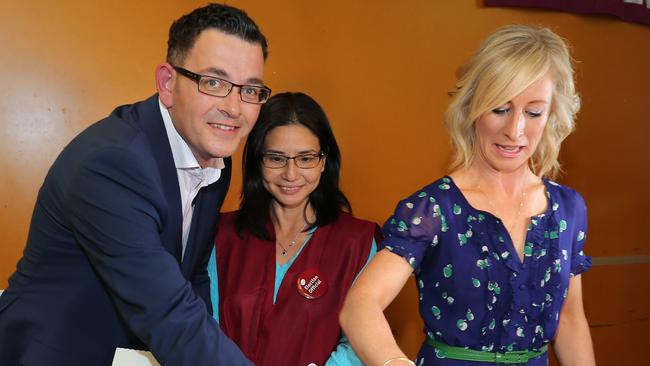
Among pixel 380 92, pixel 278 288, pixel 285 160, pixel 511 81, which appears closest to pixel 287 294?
pixel 278 288

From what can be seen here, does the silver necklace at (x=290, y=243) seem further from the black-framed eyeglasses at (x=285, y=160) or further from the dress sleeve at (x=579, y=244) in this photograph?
the dress sleeve at (x=579, y=244)

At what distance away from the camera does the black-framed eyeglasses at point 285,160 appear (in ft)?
6.26

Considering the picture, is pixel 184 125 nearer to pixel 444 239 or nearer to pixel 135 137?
pixel 135 137

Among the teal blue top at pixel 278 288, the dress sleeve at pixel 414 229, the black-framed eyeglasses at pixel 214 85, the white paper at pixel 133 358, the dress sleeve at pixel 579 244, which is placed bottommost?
the teal blue top at pixel 278 288

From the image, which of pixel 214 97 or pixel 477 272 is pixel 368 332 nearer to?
pixel 477 272

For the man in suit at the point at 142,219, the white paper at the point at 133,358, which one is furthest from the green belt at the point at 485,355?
the white paper at the point at 133,358

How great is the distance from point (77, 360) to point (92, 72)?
4.19 feet

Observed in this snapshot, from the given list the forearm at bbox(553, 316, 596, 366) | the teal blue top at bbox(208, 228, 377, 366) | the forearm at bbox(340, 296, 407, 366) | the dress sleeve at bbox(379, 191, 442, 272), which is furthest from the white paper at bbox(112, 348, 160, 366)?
the forearm at bbox(553, 316, 596, 366)

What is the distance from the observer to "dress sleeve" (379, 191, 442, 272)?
136cm

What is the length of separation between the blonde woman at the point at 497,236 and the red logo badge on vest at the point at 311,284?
418 mm

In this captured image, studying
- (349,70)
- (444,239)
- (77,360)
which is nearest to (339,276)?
(444,239)

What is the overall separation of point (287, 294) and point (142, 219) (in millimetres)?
732

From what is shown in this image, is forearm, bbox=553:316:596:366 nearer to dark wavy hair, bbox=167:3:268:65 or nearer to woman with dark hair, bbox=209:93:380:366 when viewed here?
woman with dark hair, bbox=209:93:380:366

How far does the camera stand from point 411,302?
281 cm
